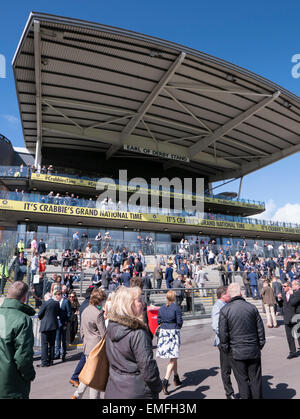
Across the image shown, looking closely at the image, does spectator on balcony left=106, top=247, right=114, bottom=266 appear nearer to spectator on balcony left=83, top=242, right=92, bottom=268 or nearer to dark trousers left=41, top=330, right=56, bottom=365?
spectator on balcony left=83, top=242, right=92, bottom=268

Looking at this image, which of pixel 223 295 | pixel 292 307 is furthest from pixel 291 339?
pixel 223 295

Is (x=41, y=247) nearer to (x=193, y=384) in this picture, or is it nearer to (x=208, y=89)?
(x=193, y=384)

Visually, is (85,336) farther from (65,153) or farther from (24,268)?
(65,153)

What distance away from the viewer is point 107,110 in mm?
26625

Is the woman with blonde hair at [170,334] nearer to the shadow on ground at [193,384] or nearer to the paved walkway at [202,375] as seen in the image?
the shadow on ground at [193,384]

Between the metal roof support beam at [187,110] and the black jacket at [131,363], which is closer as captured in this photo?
the black jacket at [131,363]

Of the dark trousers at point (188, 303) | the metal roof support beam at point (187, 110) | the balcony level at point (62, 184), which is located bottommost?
the dark trousers at point (188, 303)

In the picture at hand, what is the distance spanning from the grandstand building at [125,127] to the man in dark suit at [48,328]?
12.0m

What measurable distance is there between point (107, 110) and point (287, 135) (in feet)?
63.4

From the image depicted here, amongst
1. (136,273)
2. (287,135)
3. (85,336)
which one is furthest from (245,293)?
(287,135)

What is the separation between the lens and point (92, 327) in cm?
438

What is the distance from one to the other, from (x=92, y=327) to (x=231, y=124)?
1097 inches

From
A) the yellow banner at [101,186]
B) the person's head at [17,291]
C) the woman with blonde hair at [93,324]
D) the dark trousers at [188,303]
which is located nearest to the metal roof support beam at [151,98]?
the yellow banner at [101,186]

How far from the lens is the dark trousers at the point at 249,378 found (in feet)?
11.7
